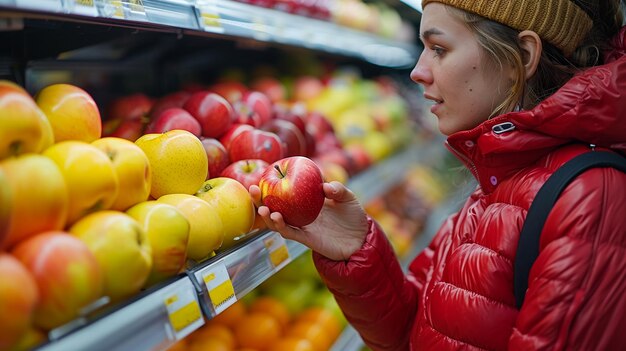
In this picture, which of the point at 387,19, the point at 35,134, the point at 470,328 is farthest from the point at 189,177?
the point at 387,19

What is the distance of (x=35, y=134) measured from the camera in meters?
0.81

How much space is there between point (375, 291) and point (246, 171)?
1.42 feet

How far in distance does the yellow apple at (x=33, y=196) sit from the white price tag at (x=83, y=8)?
0.92ft

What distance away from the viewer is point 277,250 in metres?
1.37

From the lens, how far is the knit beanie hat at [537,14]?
1.22 metres

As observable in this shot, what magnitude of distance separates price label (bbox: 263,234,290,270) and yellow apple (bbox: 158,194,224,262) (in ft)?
0.70

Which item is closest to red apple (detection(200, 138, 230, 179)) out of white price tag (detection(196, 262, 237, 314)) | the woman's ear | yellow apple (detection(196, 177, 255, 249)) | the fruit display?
the fruit display

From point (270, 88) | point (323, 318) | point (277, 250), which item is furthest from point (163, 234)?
point (270, 88)

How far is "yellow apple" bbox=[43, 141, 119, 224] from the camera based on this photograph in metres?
0.85

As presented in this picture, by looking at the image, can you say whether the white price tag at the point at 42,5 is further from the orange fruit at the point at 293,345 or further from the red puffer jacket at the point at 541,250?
the orange fruit at the point at 293,345

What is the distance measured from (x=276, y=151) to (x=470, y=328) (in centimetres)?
72

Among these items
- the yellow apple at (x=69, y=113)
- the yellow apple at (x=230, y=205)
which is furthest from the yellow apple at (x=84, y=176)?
the yellow apple at (x=230, y=205)

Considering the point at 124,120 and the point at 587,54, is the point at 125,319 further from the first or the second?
the point at 587,54

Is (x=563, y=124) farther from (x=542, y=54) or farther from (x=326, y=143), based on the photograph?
(x=326, y=143)
